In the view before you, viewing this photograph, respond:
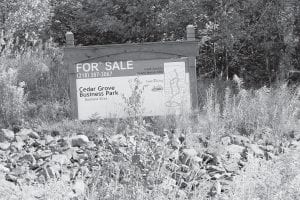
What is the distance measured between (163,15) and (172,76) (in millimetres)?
2474

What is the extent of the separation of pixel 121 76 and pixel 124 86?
0.16m

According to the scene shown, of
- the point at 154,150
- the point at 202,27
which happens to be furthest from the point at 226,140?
the point at 202,27

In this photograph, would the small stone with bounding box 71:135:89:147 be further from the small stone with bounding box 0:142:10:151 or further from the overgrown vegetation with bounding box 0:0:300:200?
the small stone with bounding box 0:142:10:151

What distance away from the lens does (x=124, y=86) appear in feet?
28.2

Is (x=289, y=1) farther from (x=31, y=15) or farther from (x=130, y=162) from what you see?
(x=130, y=162)

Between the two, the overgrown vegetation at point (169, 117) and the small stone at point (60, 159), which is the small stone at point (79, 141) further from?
the small stone at point (60, 159)

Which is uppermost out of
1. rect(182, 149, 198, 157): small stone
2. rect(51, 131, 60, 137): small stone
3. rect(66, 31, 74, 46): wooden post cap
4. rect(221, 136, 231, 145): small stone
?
rect(66, 31, 74, 46): wooden post cap

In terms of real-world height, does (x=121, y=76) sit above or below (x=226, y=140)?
above

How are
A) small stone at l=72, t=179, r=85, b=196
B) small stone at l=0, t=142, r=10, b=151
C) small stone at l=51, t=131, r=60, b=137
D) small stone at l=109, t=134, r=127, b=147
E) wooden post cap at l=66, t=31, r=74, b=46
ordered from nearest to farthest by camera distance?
1. small stone at l=72, t=179, r=85, b=196
2. small stone at l=109, t=134, r=127, b=147
3. small stone at l=0, t=142, r=10, b=151
4. small stone at l=51, t=131, r=60, b=137
5. wooden post cap at l=66, t=31, r=74, b=46

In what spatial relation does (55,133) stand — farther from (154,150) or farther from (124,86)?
(154,150)

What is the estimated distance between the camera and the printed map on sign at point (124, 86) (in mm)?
8578

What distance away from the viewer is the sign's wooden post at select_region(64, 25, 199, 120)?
8578mm

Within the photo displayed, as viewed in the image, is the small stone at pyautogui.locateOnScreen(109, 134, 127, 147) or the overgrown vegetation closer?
the overgrown vegetation

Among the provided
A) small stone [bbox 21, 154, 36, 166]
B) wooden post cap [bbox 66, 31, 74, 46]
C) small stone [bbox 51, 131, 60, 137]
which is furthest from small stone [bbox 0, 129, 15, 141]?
wooden post cap [bbox 66, 31, 74, 46]
